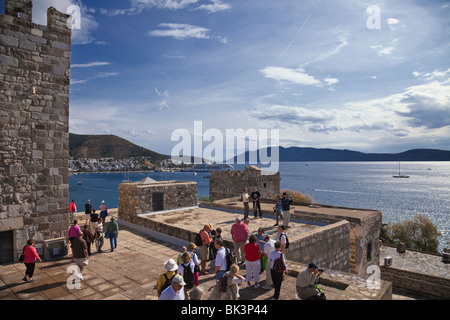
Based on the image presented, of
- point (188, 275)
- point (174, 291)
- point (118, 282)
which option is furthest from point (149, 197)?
point (174, 291)

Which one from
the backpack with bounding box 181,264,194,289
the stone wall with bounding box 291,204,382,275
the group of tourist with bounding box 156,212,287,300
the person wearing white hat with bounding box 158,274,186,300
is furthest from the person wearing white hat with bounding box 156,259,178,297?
the stone wall with bounding box 291,204,382,275

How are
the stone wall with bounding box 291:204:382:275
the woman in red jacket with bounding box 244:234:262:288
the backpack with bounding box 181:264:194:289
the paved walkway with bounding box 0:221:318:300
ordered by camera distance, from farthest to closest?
the stone wall with bounding box 291:204:382:275, the woman in red jacket with bounding box 244:234:262:288, the paved walkway with bounding box 0:221:318:300, the backpack with bounding box 181:264:194:289

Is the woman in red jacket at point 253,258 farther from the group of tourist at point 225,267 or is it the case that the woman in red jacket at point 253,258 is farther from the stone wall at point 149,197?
the stone wall at point 149,197

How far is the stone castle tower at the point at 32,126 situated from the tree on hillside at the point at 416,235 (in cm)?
4302

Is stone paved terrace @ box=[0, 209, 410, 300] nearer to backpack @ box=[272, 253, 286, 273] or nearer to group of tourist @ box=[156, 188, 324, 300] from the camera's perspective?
group of tourist @ box=[156, 188, 324, 300]

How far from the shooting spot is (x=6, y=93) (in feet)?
29.6

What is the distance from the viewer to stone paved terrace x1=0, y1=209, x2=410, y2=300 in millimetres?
6797

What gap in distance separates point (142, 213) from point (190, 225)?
4211 millimetres

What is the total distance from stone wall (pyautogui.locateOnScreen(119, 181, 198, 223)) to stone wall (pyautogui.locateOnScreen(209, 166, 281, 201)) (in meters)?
15.5

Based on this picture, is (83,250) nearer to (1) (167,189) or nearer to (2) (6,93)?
(2) (6,93)

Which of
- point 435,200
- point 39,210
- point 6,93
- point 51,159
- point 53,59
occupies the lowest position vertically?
point 435,200

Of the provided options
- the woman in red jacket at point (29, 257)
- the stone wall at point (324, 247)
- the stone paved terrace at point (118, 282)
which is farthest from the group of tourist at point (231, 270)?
the woman in red jacket at point (29, 257)

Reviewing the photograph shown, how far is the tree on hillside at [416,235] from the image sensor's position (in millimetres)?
39906
